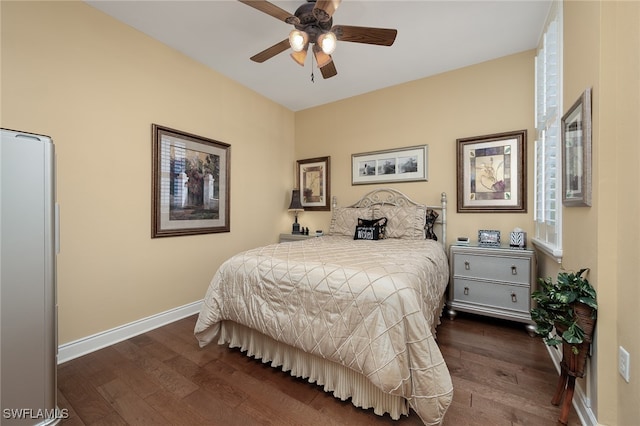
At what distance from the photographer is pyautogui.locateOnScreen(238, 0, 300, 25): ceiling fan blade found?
170 cm

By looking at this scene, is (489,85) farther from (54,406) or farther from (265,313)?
(54,406)

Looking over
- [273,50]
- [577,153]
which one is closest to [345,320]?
[577,153]

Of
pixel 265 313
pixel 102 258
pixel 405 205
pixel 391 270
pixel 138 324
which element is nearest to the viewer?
pixel 391 270

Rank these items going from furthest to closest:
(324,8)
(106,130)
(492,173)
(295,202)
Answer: (295,202) → (492,173) → (106,130) → (324,8)

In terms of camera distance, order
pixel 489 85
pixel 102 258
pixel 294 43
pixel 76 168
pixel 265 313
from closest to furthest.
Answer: pixel 265 313 → pixel 294 43 → pixel 76 168 → pixel 102 258 → pixel 489 85

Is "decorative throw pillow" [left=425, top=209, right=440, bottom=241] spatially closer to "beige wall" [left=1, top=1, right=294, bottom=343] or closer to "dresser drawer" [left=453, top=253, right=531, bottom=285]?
"dresser drawer" [left=453, top=253, right=531, bottom=285]

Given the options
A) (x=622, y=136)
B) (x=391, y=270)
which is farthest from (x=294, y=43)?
(x=622, y=136)

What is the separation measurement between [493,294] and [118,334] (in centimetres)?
364

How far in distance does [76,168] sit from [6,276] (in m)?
1.28

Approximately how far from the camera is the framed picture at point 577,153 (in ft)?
4.59

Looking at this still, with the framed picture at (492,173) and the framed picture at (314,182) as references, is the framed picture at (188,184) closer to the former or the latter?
the framed picture at (314,182)

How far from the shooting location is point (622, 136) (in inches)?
47.7

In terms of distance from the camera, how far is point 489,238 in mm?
2854
